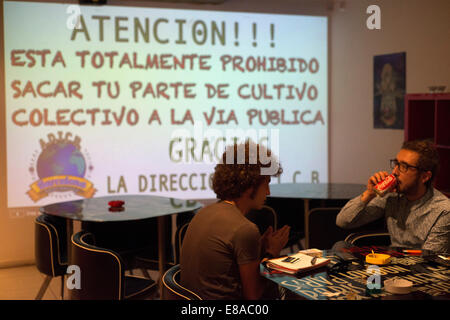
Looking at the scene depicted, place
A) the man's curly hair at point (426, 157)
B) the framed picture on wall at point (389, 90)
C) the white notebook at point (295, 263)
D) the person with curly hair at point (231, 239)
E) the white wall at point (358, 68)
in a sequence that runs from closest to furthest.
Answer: the person with curly hair at point (231, 239) → the white notebook at point (295, 263) → the man's curly hair at point (426, 157) → the white wall at point (358, 68) → the framed picture on wall at point (389, 90)

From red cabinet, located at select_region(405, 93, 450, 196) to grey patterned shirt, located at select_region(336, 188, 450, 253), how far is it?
1338 millimetres

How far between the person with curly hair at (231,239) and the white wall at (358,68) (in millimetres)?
3124

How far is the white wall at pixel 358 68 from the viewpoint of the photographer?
17.1 feet

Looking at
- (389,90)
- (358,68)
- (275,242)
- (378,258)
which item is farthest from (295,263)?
(358,68)

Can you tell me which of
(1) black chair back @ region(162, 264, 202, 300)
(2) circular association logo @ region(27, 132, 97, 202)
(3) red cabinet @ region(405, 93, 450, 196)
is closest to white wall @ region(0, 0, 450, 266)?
(2) circular association logo @ region(27, 132, 97, 202)

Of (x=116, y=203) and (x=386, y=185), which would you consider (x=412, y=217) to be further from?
(x=116, y=203)

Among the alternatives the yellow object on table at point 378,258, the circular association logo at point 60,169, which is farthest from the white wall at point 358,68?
the yellow object on table at point 378,258

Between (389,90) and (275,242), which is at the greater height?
(389,90)

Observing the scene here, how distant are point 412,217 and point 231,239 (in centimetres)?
125

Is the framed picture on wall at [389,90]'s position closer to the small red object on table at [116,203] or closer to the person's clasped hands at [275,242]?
the small red object on table at [116,203]

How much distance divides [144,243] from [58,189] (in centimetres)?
190

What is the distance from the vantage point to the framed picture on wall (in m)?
5.63

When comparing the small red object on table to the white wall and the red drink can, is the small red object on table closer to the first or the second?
the white wall

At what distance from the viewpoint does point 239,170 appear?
8.29ft
